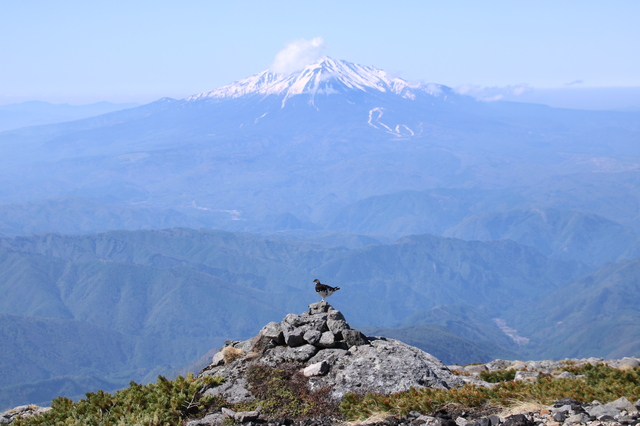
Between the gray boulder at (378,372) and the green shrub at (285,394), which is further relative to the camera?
the gray boulder at (378,372)

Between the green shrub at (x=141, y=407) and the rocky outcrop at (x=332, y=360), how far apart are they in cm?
67

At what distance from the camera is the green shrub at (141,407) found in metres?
12.9

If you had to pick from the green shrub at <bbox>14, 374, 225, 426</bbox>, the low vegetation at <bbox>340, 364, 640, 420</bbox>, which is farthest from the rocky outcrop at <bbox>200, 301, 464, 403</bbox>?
the low vegetation at <bbox>340, 364, 640, 420</bbox>

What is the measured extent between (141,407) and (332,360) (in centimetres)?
491

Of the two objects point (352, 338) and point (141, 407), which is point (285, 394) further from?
point (141, 407)

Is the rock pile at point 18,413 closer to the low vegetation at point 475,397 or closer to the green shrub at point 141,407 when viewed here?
the green shrub at point 141,407

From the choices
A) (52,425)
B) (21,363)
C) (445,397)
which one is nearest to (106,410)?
(52,425)

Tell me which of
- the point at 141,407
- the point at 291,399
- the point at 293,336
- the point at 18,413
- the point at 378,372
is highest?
the point at 293,336

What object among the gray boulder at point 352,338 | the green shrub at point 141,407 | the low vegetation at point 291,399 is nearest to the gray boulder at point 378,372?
the gray boulder at point 352,338

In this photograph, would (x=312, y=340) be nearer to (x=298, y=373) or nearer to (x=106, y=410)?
(x=298, y=373)

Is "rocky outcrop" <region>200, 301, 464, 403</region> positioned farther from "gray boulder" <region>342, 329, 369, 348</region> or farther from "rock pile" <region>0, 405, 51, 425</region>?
"rock pile" <region>0, 405, 51, 425</region>

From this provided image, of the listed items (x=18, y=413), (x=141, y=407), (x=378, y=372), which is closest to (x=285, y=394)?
(x=378, y=372)

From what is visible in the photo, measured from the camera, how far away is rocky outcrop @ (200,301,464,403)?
46.0ft

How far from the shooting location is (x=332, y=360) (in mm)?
14852
